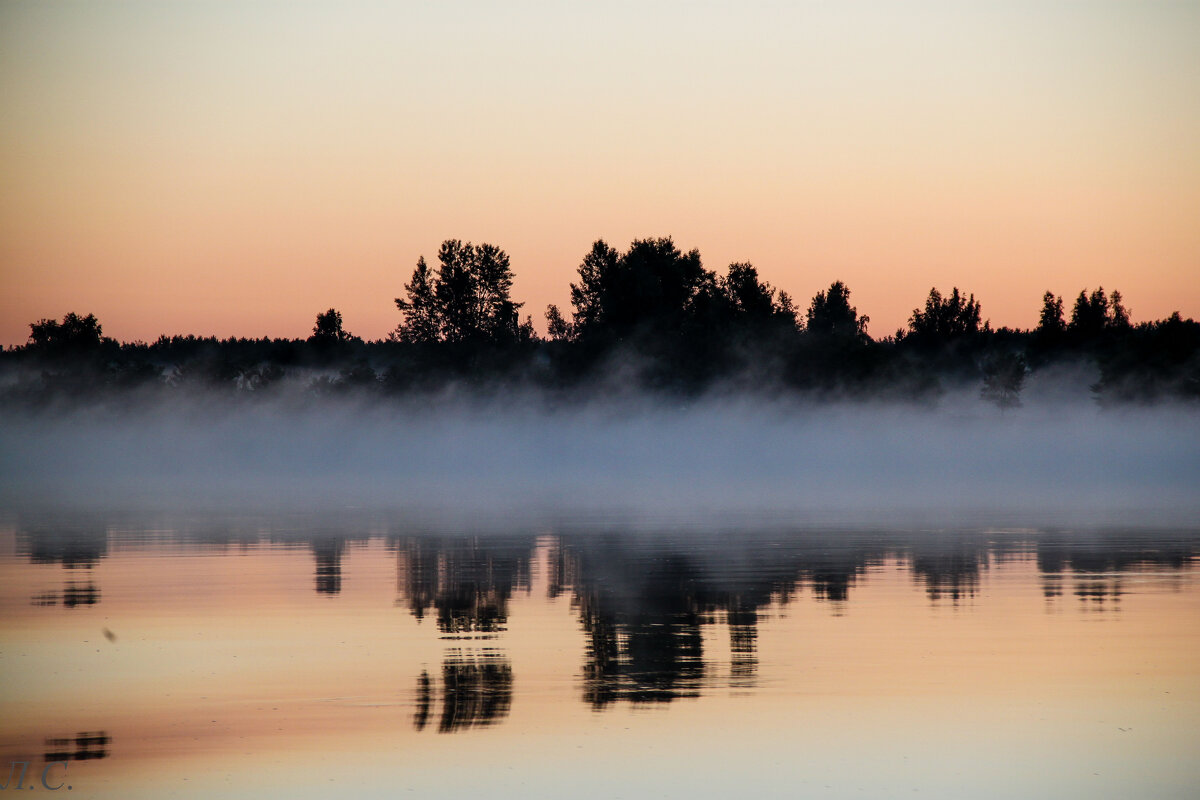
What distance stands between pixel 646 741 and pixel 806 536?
18.3 metres

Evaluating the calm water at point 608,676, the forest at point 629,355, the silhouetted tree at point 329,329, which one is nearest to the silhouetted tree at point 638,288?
the forest at point 629,355

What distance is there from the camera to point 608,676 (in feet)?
43.3

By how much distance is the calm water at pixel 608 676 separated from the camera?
1020 centimetres

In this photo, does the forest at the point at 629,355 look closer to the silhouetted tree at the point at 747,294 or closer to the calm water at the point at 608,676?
the silhouetted tree at the point at 747,294

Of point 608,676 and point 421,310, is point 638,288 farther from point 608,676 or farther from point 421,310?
point 608,676

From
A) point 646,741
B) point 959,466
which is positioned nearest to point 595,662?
point 646,741

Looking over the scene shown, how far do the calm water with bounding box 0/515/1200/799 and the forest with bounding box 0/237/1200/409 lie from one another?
9371 centimetres

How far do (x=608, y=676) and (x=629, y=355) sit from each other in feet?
342

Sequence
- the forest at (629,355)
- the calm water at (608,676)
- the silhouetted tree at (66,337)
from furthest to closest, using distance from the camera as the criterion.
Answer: the silhouetted tree at (66,337) < the forest at (629,355) < the calm water at (608,676)

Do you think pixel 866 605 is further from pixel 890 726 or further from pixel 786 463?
pixel 786 463

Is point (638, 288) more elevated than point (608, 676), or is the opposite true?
point (638, 288)

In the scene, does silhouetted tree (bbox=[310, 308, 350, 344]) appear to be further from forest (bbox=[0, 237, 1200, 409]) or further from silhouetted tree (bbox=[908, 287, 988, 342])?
silhouetted tree (bbox=[908, 287, 988, 342])

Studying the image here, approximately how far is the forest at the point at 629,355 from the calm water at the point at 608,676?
93710 mm

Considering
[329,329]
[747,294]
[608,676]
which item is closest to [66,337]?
[329,329]
